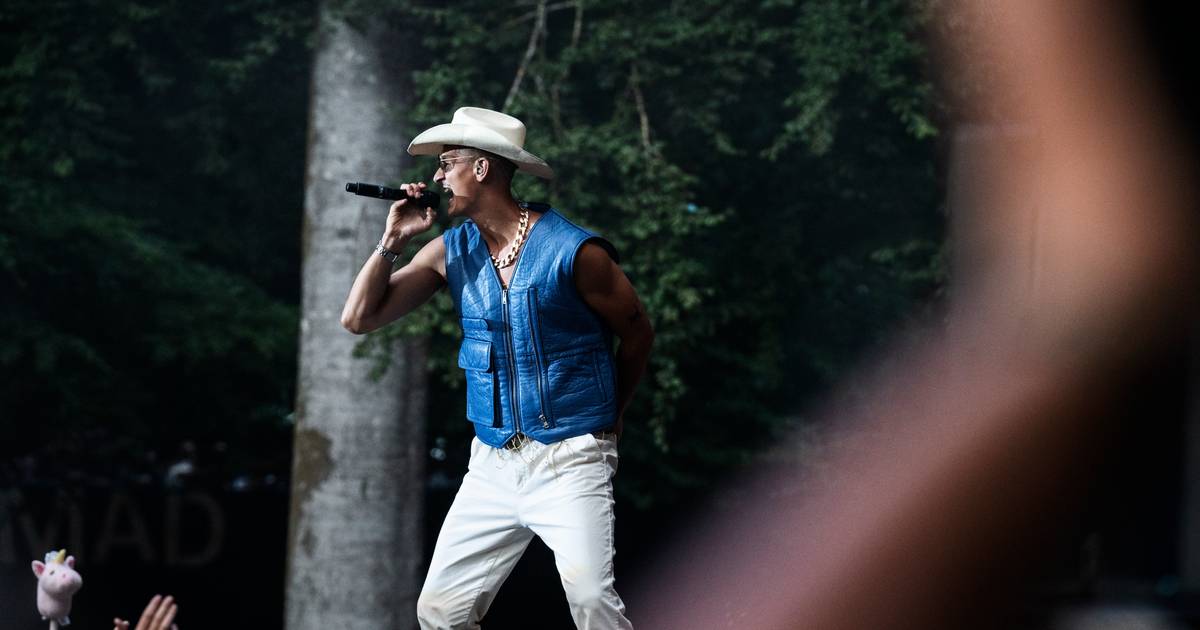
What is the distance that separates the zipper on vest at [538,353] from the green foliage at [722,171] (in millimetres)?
3333

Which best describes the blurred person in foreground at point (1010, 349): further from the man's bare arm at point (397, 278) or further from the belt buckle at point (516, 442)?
the belt buckle at point (516, 442)

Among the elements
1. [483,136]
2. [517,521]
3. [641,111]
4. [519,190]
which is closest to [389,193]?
[483,136]

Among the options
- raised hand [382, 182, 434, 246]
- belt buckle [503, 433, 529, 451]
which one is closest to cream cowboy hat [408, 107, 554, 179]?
raised hand [382, 182, 434, 246]

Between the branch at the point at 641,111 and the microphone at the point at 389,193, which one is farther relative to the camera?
the branch at the point at 641,111

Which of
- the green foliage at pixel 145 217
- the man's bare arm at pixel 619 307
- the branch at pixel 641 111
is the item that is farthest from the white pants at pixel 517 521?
the green foliage at pixel 145 217

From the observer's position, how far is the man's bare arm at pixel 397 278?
384cm

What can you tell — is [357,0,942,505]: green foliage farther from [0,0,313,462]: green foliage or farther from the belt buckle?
the belt buckle

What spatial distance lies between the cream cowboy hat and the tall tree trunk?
4.43 meters

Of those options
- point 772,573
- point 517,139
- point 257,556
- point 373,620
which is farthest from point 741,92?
point 257,556

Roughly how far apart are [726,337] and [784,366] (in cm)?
64

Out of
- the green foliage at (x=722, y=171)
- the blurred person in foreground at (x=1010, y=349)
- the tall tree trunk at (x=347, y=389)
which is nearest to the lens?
the green foliage at (x=722, y=171)

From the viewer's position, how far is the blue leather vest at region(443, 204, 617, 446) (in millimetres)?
3805

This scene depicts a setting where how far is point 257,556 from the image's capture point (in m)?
12.7

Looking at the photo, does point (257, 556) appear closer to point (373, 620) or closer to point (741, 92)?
point (373, 620)
